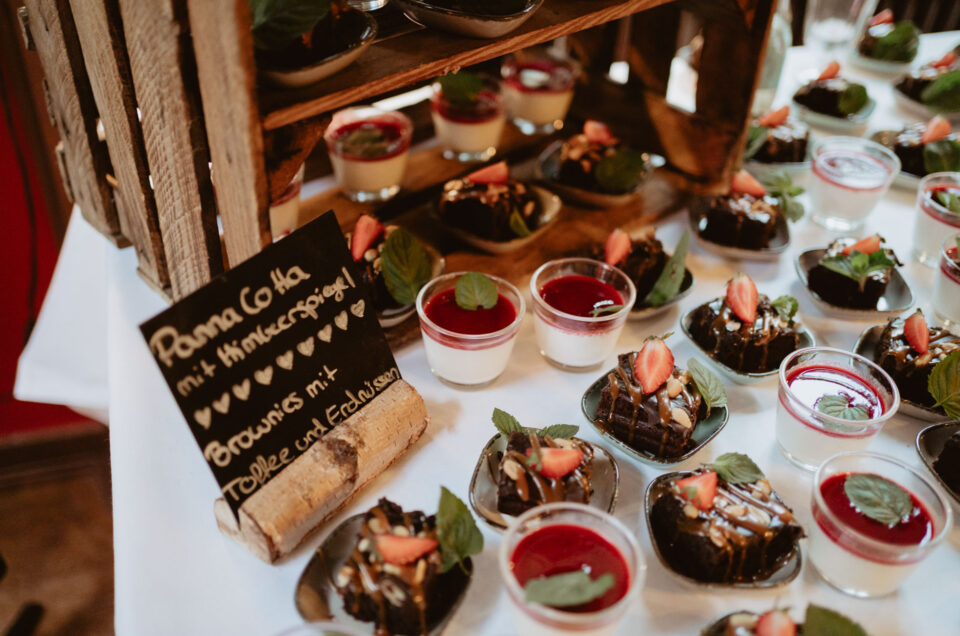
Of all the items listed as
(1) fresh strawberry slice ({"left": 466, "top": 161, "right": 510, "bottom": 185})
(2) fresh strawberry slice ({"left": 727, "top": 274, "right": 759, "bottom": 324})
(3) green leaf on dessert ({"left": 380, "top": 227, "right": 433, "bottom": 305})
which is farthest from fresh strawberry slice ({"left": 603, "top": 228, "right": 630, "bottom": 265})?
(3) green leaf on dessert ({"left": 380, "top": 227, "right": 433, "bottom": 305})

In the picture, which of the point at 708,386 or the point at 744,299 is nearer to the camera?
the point at 708,386

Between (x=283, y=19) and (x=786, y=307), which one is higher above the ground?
(x=283, y=19)

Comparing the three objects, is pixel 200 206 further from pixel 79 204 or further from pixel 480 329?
pixel 79 204

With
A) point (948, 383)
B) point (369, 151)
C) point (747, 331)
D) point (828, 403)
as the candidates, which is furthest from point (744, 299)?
point (369, 151)

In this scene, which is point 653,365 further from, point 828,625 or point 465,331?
point 828,625

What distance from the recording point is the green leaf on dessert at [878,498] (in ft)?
5.05

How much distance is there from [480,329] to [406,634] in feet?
2.67

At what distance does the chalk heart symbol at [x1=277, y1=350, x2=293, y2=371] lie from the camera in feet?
5.15

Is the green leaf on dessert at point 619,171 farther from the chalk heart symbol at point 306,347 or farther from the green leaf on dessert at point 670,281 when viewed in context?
the chalk heart symbol at point 306,347

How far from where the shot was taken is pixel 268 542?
59.8 inches

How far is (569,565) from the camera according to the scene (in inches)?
56.3

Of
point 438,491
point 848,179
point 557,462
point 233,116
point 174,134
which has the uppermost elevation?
point 233,116

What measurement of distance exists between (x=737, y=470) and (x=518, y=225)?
1.08 m

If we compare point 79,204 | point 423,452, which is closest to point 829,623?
point 423,452
